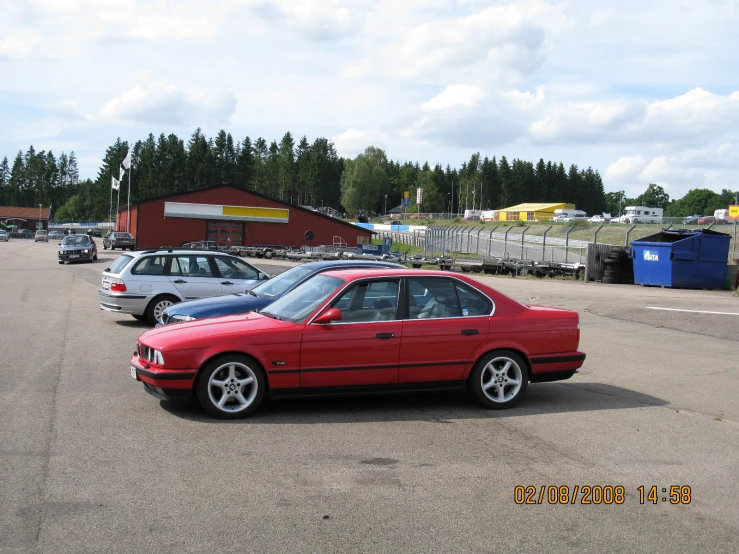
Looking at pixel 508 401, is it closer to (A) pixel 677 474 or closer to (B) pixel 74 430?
(A) pixel 677 474

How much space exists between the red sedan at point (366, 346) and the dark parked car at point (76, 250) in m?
35.5

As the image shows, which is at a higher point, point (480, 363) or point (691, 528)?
point (480, 363)

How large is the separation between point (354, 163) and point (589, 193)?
204ft

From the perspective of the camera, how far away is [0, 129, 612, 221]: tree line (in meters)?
123

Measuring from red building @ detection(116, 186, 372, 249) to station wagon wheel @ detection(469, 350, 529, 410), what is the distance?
55.3m

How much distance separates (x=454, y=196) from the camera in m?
178

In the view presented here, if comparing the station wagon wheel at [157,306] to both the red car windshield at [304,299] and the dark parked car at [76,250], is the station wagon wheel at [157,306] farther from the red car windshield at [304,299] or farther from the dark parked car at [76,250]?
the dark parked car at [76,250]

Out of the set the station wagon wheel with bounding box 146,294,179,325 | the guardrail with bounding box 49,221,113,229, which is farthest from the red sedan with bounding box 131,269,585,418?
the guardrail with bounding box 49,221,113,229

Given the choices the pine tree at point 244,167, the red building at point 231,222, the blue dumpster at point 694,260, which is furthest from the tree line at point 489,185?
the blue dumpster at point 694,260

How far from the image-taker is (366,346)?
7.29m

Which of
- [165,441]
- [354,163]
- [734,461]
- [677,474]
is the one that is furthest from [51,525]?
[354,163]

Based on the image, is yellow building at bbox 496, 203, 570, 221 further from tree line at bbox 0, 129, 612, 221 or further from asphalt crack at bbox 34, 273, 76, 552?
asphalt crack at bbox 34, 273, 76, 552

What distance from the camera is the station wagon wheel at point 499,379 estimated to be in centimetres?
768

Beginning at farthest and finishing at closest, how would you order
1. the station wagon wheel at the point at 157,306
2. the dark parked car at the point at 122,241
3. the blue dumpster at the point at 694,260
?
1. the dark parked car at the point at 122,241
2. the blue dumpster at the point at 694,260
3. the station wagon wheel at the point at 157,306
